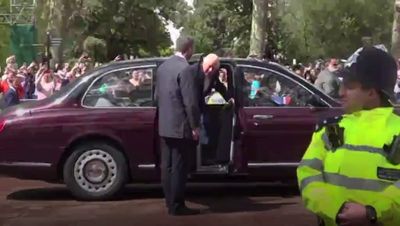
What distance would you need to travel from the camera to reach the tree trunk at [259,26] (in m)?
23.7

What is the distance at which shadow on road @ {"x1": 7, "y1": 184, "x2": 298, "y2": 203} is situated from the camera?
384 inches

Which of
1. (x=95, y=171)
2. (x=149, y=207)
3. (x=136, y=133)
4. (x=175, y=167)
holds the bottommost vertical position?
(x=149, y=207)

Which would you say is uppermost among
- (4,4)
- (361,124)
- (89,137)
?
(4,4)

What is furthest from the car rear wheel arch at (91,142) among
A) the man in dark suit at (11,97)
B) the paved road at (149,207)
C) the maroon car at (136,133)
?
the man in dark suit at (11,97)

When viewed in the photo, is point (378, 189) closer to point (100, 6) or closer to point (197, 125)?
point (197, 125)

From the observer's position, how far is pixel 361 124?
2.88m

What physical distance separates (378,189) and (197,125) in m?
5.31

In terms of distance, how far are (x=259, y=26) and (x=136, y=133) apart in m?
15.5

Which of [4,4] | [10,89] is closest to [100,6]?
[4,4]

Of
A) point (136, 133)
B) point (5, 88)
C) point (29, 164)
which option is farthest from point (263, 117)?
point (5, 88)

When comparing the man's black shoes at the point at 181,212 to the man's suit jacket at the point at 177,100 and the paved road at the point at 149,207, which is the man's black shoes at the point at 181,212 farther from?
the man's suit jacket at the point at 177,100

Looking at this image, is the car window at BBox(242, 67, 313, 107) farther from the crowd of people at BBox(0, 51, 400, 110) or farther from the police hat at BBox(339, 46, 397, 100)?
the police hat at BBox(339, 46, 397, 100)

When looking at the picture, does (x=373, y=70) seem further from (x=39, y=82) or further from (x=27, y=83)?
(x=27, y=83)

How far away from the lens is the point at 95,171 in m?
9.10
